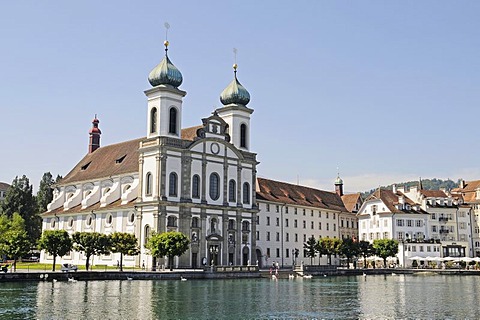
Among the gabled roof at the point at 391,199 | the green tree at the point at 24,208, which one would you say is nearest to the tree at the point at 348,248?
the gabled roof at the point at 391,199

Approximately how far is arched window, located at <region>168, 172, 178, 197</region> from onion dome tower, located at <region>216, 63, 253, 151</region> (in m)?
13.9

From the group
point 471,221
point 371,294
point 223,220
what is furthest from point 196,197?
point 471,221

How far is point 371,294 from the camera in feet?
171

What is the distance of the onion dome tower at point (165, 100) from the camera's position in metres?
81.2

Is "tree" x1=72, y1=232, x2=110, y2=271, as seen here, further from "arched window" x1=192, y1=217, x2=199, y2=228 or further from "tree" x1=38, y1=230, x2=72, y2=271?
"arched window" x1=192, y1=217, x2=199, y2=228

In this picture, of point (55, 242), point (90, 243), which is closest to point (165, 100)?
point (90, 243)

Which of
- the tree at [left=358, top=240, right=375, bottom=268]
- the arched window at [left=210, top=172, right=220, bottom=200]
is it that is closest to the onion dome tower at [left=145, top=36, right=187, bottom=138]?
the arched window at [left=210, top=172, right=220, bottom=200]

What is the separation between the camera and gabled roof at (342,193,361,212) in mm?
117438

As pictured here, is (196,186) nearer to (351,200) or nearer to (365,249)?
(365,249)

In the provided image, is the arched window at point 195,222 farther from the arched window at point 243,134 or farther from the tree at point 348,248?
the tree at point 348,248

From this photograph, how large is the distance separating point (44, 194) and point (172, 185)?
162 feet

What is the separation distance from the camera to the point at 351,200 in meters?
119

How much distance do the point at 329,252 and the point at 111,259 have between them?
3120cm

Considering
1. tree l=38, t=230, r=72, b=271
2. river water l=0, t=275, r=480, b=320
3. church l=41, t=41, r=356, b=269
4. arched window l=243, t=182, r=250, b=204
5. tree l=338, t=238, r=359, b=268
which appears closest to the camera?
river water l=0, t=275, r=480, b=320
